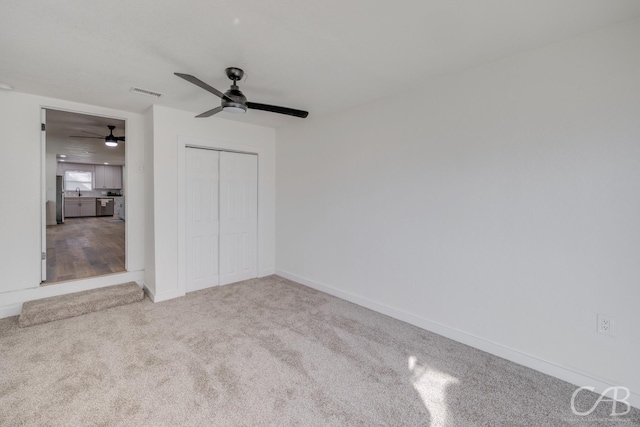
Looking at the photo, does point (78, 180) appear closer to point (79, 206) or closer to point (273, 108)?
point (79, 206)

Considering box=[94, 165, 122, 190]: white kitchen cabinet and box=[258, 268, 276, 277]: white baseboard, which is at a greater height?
box=[94, 165, 122, 190]: white kitchen cabinet

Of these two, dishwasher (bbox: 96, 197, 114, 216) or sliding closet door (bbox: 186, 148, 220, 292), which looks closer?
sliding closet door (bbox: 186, 148, 220, 292)

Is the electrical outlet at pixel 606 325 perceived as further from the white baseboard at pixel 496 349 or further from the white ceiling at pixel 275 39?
the white ceiling at pixel 275 39

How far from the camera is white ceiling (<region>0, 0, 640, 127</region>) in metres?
1.69

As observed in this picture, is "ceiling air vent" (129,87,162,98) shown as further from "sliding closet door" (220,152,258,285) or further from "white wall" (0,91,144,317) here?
"sliding closet door" (220,152,258,285)

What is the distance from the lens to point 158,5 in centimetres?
165

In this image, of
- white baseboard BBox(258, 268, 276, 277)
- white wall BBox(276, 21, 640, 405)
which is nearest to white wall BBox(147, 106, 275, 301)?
white baseboard BBox(258, 268, 276, 277)

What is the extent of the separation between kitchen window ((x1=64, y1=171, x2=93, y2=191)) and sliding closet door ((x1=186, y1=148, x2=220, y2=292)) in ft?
37.2

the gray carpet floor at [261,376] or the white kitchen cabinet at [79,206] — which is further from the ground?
the white kitchen cabinet at [79,206]

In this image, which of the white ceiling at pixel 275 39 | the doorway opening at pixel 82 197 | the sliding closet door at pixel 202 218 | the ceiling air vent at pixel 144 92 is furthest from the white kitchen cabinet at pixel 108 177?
the ceiling air vent at pixel 144 92

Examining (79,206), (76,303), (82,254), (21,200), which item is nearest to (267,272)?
(76,303)

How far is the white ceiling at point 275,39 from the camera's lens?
169cm

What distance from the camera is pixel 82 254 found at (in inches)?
198

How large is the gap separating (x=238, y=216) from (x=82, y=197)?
10821 millimetres
